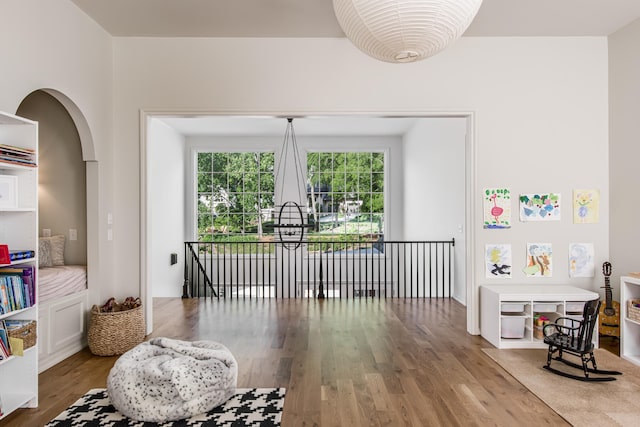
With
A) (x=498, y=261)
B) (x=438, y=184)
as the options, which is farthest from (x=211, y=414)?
(x=438, y=184)

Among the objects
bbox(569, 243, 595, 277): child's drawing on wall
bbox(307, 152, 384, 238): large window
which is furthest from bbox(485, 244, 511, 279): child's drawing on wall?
bbox(307, 152, 384, 238): large window

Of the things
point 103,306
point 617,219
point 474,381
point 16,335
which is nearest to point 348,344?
point 474,381

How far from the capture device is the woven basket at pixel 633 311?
3.56m

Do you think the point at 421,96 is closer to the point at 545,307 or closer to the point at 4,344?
the point at 545,307

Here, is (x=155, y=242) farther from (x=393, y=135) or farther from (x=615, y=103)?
(x=615, y=103)

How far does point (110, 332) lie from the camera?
148 inches

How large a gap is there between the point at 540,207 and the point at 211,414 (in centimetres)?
372

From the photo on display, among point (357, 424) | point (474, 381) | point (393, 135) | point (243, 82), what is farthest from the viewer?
point (393, 135)

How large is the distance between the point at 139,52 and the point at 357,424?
407cm

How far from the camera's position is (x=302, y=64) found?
4352 millimetres

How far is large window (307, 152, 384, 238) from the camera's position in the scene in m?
9.12

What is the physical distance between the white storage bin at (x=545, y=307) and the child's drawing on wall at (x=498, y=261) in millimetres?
480

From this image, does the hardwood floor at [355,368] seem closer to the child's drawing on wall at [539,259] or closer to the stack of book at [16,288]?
the stack of book at [16,288]

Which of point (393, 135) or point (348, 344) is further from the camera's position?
point (393, 135)
